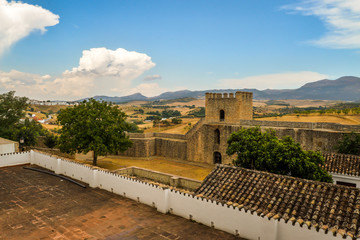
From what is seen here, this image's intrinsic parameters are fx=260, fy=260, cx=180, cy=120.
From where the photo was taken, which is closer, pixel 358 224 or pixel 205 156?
pixel 358 224

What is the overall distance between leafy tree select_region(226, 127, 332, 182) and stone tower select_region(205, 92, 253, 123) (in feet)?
38.4

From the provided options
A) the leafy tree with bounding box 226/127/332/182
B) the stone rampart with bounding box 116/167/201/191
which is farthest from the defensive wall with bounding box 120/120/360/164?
the stone rampart with bounding box 116/167/201/191

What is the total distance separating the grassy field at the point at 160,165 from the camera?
26.8m

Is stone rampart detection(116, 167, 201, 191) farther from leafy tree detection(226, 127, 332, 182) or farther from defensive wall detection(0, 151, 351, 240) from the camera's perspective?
defensive wall detection(0, 151, 351, 240)

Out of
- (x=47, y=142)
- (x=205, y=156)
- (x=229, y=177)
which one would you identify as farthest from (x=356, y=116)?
(x=47, y=142)

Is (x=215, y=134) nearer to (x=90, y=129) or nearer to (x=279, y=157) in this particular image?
(x=90, y=129)

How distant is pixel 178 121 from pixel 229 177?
67.7 meters

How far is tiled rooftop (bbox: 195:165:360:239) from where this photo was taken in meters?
7.50

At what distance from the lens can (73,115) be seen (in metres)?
24.2

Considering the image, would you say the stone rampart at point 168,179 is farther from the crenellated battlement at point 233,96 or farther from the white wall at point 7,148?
the crenellated battlement at point 233,96

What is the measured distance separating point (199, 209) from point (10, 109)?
31.7 m

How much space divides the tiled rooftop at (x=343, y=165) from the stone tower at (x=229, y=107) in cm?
1323

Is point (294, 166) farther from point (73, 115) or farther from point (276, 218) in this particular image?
point (73, 115)

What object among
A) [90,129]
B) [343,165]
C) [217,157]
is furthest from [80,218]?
[217,157]
